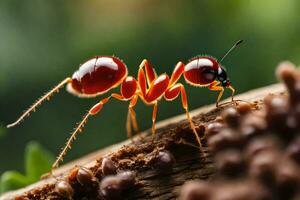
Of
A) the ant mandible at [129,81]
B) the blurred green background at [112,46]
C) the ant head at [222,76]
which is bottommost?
the ant head at [222,76]

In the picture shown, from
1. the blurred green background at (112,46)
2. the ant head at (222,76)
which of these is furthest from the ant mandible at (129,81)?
the blurred green background at (112,46)

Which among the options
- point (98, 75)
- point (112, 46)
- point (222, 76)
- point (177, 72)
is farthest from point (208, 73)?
point (112, 46)

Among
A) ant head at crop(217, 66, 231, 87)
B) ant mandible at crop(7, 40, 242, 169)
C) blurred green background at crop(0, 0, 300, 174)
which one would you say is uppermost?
blurred green background at crop(0, 0, 300, 174)

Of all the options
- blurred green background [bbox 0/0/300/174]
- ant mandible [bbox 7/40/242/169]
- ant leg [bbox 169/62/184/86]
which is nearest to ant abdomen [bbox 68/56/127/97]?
ant mandible [bbox 7/40/242/169]

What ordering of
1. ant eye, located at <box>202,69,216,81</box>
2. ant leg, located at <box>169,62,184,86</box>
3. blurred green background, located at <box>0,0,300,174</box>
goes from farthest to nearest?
blurred green background, located at <box>0,0,300,174</box> < ant leg, located at <box>169,62,184,86</box> < ant eye, located at <box>202,69,216,81</box>

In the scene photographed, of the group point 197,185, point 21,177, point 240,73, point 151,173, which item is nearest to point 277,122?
point 197,185

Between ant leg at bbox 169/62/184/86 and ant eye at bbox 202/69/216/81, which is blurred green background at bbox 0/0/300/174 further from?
ant eye at bbox 202/69/216/81

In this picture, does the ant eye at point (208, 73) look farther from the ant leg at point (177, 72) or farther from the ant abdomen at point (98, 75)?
the ant abdomen at point (98, 75)

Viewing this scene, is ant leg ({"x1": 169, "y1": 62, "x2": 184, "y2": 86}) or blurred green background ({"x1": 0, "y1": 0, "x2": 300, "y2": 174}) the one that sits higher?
blurred green background ({"x1": 0, "y1": 0, "x2": 300, "y2": 174})
